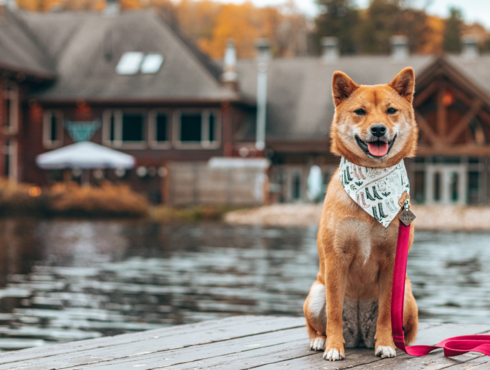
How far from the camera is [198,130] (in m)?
36.6

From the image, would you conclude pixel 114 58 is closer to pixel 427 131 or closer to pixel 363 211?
pixel 427 131

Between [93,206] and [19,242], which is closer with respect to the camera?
[19,242]

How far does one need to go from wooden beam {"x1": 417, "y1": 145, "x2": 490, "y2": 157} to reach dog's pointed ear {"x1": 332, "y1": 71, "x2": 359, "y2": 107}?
29887 millimetres

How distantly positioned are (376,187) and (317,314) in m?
0.90

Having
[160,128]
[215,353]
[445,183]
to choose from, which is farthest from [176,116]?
[215,353]

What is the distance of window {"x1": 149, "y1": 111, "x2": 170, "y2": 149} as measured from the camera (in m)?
36.8

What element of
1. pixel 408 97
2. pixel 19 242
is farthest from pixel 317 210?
pixel 408 97

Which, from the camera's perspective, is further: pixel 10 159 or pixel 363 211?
pixel 10 159

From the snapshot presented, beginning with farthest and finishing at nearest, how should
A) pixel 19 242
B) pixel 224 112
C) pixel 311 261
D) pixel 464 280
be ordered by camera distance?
pixel 224 112, pixel 19 242, pixel 311 261, pixel 464 280

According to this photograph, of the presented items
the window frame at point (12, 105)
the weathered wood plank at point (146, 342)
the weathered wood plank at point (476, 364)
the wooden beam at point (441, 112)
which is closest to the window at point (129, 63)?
the window frame at point (12, 105)

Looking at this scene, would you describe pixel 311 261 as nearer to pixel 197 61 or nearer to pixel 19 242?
pixel 19 242

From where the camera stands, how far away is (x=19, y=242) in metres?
18.0

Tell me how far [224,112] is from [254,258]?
21.3m

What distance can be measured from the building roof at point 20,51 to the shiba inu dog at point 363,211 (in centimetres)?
3031
